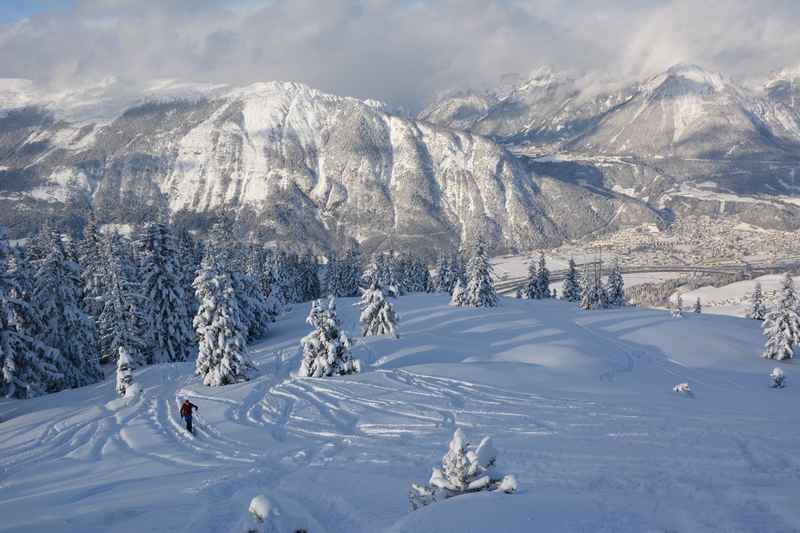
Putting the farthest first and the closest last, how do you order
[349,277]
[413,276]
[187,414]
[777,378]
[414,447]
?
[413,276]
[349,277]
[777,378]
[187,414]
[414,447]

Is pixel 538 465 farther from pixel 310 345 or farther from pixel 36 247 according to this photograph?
pixel 36 247

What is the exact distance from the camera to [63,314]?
35.9 metres

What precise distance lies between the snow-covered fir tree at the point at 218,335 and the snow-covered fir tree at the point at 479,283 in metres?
36.9

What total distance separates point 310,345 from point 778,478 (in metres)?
22.8

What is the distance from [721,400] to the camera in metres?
23.8

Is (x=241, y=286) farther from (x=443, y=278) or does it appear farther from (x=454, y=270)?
(x=454, y=270)

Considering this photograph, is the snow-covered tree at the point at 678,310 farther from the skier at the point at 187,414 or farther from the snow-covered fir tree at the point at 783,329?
the skier at the point at 187,414

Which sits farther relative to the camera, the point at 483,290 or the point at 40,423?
the point at 483,290

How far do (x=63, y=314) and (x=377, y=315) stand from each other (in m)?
22.5

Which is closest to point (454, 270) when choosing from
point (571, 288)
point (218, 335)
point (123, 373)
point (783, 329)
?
point (571, 288)

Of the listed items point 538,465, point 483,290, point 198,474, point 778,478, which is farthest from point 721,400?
point 483,290

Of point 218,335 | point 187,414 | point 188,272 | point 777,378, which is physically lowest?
point 777,378

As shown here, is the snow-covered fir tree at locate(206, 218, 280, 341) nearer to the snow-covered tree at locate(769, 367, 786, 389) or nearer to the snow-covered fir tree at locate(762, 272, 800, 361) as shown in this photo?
the snow-covered tree at locate(769, 367, 786, 389)

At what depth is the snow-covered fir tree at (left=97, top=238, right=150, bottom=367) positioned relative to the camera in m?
39.0
